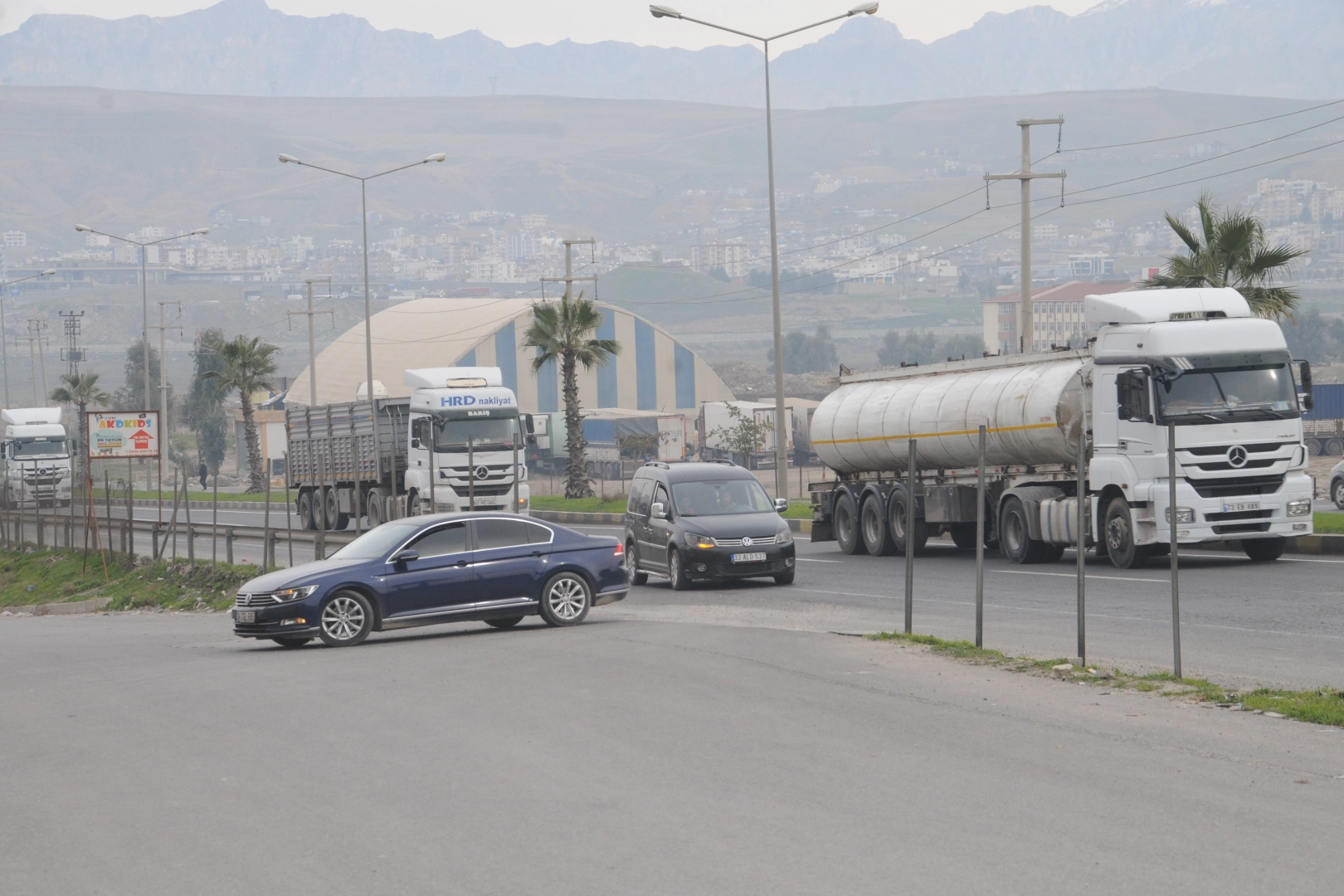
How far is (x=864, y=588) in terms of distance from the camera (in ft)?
69.5

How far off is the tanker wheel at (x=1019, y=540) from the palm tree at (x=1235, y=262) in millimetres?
7024

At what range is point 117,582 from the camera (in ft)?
104

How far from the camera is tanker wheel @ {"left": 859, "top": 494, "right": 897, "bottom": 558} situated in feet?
89.6

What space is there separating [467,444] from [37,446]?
35136 mm

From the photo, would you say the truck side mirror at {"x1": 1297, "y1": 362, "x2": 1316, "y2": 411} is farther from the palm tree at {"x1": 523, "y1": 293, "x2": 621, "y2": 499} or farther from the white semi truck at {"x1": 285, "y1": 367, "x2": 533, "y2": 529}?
the palm tree at {"x1": 523, "y1": 293, "x2": 621, "y2": 499}

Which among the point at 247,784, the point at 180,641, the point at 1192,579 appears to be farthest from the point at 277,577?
the point at 1192,579

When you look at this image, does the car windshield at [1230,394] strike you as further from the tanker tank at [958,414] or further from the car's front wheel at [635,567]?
the car's front wheel at [635,567]

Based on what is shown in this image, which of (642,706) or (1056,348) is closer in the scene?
(642,706)

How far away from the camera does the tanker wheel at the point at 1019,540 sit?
23047 mm

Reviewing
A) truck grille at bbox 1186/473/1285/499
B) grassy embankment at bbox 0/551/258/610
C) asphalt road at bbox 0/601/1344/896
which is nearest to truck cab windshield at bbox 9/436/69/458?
grassy embankment at bbox 0/551/258/610

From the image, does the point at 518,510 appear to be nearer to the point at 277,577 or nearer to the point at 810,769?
the point at 277,577

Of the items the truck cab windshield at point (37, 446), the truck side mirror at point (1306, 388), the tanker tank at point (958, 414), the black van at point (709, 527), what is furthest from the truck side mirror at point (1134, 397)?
the truck cab windshield at point (37, 446)

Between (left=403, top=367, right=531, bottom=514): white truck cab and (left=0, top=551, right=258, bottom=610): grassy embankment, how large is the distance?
5.45 metres

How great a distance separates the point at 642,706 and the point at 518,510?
2380 centimetres
